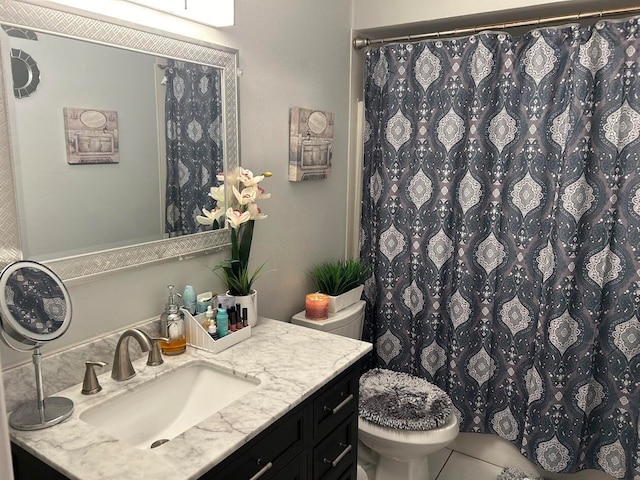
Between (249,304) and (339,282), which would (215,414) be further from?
(339,282)

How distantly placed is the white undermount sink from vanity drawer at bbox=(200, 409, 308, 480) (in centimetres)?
17

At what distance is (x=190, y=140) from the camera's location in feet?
5.52

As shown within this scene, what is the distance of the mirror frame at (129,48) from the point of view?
1.22 meters

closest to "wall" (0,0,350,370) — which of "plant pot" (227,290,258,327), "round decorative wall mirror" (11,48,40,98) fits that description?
"plant pot" (227,290,258,327)

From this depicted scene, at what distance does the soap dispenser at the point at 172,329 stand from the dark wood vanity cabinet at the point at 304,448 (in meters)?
0.46

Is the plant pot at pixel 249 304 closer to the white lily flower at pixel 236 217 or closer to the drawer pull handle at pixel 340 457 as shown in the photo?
the white lily flower at pixel 236 217

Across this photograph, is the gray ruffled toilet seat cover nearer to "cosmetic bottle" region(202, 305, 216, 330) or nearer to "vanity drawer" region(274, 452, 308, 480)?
"vanity drawer" region(274, 452, 308, 480)

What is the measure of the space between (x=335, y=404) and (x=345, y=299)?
0.83m

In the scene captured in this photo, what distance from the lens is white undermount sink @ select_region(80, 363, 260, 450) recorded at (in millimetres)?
1333

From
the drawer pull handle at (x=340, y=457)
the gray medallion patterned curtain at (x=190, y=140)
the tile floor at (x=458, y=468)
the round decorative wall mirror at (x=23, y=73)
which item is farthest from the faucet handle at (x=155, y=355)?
the tile floor at (x=458, y=468)

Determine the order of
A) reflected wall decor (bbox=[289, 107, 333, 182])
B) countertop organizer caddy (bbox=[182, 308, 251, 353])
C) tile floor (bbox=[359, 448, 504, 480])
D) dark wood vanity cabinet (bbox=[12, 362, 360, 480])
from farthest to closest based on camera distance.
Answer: tile floor (bbox=[359, 448, 504, 480]) < reflected wall decor (bbox=[289, 107, 333, 182]) < countertop organizer caddy (bbox=[182, 308, 251, 353]) < dark wood vanity cabinet (bbox=[12, 362, 360, 480])

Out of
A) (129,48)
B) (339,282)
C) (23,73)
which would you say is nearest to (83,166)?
(23,73)

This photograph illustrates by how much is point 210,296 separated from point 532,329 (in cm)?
143

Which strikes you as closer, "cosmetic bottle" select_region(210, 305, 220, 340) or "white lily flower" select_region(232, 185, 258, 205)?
"cosmetic bottle" select_region(210, 305, 220, 340)
